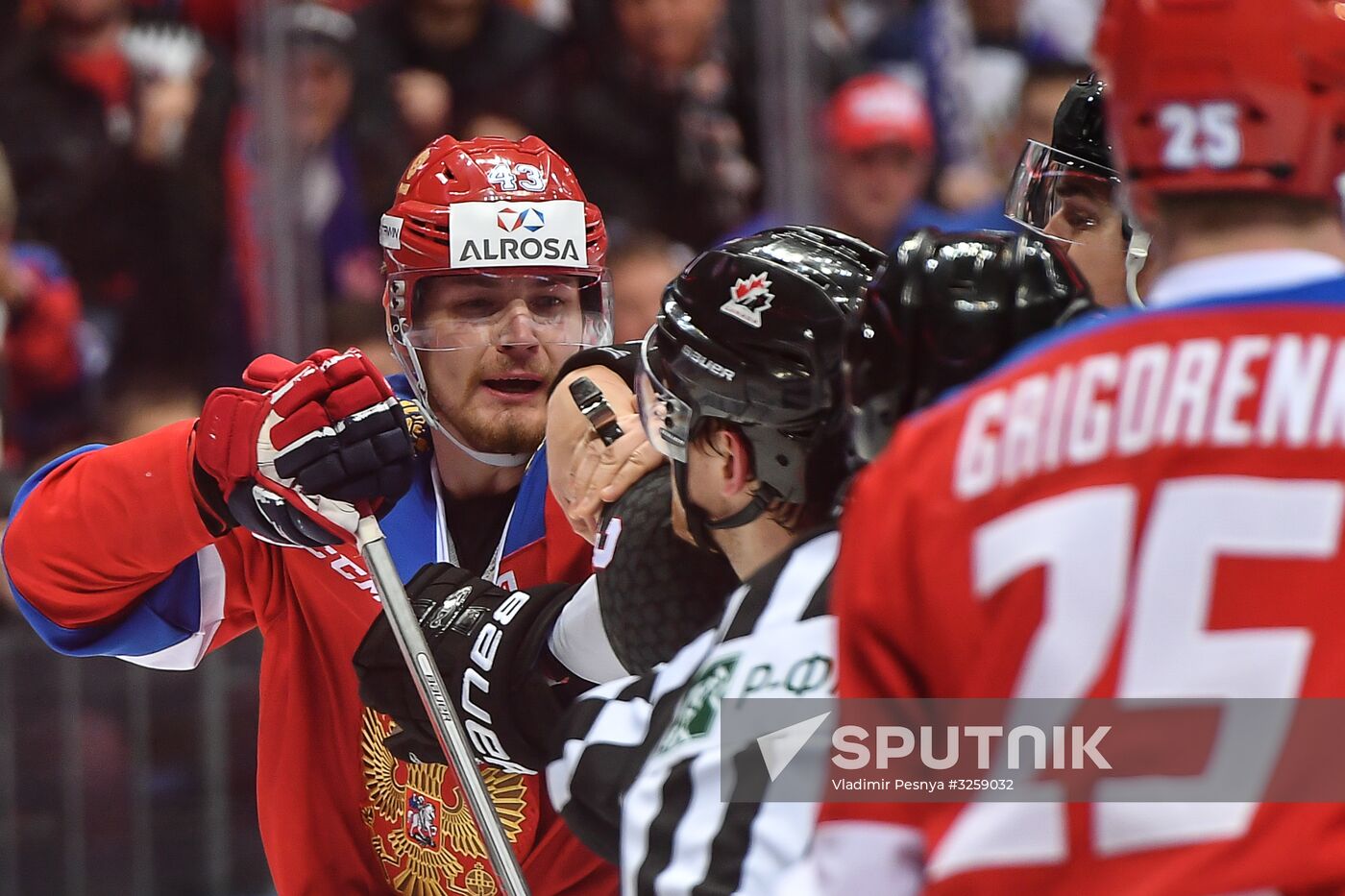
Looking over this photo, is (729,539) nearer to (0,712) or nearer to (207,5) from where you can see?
(0,712)

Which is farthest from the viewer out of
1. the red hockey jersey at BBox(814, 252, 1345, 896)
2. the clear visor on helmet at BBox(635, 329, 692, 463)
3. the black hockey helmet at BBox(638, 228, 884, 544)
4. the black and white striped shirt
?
the clear visor on helmet at BBox(635, 329, 692, 463)

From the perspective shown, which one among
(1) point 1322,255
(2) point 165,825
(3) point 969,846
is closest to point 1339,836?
(3) point 969,846

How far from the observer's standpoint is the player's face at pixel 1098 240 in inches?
102

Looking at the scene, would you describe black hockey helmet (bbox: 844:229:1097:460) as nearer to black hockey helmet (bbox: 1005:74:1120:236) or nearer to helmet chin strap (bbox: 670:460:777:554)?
helmet chin strap (bbox: 670:460:777:554)

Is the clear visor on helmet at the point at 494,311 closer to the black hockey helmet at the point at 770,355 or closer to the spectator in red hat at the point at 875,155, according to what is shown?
the black hockey helmet at the point at 770,355

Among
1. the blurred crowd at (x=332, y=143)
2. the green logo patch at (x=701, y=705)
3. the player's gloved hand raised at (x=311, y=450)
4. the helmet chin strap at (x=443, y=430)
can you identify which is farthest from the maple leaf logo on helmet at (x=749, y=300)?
the blurred crowd at (x=332, y=143)

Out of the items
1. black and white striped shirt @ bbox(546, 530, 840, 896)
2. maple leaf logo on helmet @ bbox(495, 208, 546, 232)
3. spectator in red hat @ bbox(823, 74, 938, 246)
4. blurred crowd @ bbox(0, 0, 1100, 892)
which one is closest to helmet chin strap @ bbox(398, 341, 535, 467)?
maple leaf logo on helmet @ bbox(495, 208, 546, 232)

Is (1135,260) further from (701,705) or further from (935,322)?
(701,705)

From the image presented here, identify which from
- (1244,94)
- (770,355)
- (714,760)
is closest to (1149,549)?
(1244,94)

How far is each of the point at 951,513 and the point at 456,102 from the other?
4.31 metres

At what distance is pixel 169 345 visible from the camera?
5262 mm

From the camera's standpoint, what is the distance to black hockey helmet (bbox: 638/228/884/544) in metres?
1.98

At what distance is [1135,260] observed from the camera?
2537 mm

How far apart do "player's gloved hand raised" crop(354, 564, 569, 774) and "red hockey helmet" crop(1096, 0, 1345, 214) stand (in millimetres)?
1202
